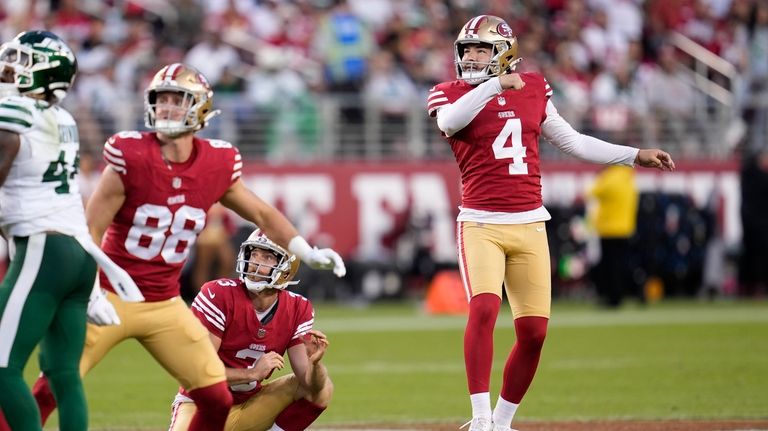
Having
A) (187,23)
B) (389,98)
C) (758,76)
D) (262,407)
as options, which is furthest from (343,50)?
(262,407)

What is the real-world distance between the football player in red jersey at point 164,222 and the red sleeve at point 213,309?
585 mm

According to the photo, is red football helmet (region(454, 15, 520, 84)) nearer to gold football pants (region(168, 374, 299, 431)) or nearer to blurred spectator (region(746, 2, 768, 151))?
gold football pants (region(168, 374, 299, 431))

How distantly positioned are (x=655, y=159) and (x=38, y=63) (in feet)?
11.1

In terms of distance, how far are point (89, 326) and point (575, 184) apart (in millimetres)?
13376

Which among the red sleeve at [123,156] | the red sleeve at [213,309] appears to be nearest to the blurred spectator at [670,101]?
the red sleeve at [213,309]

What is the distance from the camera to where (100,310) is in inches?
222

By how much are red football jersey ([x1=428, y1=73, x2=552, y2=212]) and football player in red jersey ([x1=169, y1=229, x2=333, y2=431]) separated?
1.10 m

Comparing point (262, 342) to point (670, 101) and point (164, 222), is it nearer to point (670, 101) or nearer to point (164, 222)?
point (164, 222)

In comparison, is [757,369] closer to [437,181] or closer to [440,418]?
[440,418]

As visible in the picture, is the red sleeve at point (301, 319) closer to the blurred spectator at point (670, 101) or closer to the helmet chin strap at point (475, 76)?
the helmet chin strap at point (475, 76)

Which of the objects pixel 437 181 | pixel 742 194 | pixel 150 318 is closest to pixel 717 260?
pixel 742 194

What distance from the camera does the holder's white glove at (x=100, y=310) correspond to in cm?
563

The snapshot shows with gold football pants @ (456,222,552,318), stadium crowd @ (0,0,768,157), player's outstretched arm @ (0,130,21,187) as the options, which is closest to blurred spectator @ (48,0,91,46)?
stadium crowd @ (0,0,768,157)

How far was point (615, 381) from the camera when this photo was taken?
34.0 feet
